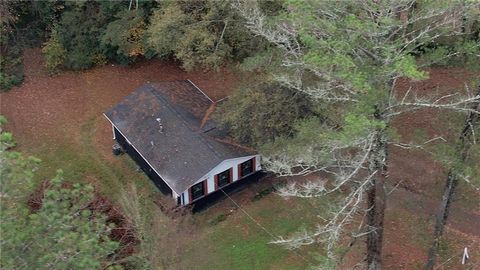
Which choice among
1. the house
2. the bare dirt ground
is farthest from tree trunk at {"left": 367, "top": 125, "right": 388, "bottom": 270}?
the house

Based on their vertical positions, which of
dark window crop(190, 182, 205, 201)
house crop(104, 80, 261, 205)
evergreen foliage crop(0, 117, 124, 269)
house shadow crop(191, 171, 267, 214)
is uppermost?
evergreen foliage crop(0, 117, 124, 269)

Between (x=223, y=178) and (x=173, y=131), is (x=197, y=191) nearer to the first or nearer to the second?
(x=223, y=178)

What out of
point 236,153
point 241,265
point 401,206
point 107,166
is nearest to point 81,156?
point 107,166

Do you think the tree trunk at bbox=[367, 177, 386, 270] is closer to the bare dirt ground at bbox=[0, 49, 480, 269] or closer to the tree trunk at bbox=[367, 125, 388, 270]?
the tree trunk at bbox=[367, 125, 388, 270]

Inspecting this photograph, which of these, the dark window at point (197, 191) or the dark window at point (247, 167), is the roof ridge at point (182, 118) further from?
the dark window at point (247, 167)

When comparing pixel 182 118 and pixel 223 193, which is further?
pixel 182 118

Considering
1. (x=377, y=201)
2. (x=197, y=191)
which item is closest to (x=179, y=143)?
(x=197, y=191)

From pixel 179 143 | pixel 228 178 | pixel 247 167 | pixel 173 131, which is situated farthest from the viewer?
pixel 247 167
